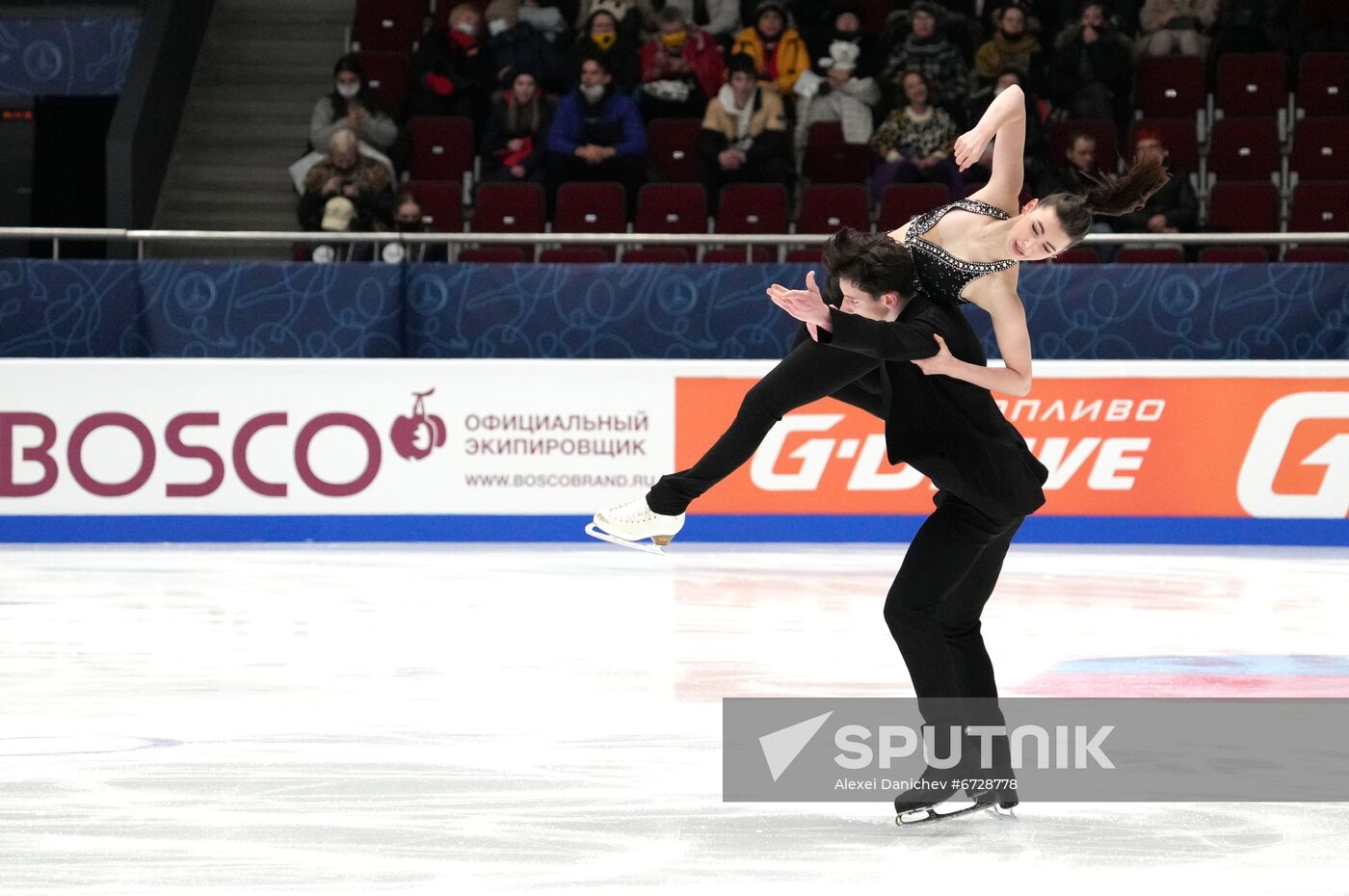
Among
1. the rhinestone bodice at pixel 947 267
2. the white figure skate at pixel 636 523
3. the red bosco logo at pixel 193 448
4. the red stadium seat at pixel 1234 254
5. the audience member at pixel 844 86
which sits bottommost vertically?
the red bosco logo at pixel 193 448

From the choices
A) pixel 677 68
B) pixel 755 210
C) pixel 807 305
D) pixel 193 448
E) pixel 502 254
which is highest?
pixel 677 68

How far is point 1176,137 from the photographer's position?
10.9 m

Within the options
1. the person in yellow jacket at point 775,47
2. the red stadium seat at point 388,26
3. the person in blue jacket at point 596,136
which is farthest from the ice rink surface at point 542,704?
the red stadium seat at point 388,26

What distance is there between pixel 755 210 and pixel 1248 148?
3274mm

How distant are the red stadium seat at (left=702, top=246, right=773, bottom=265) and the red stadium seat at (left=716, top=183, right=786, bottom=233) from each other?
0.23 metres

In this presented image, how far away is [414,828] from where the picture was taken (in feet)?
11.8

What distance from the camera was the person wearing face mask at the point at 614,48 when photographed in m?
11.2

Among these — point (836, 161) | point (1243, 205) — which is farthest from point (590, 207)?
point (1243, 205)

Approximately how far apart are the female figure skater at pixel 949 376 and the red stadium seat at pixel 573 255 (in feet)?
18.8

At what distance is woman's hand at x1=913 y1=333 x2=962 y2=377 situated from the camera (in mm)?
3568

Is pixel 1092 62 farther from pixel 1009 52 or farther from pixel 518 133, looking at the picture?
pixel 518 133

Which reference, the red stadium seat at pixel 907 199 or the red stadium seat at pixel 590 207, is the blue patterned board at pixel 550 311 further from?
the red stadium seat at pixel 590 207

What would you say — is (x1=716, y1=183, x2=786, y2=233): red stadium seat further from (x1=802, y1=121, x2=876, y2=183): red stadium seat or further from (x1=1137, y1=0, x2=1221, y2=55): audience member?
(x1=1137, y1=0, x2=1221, y2=55): audience member

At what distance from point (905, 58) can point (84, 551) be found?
594 centimetres
